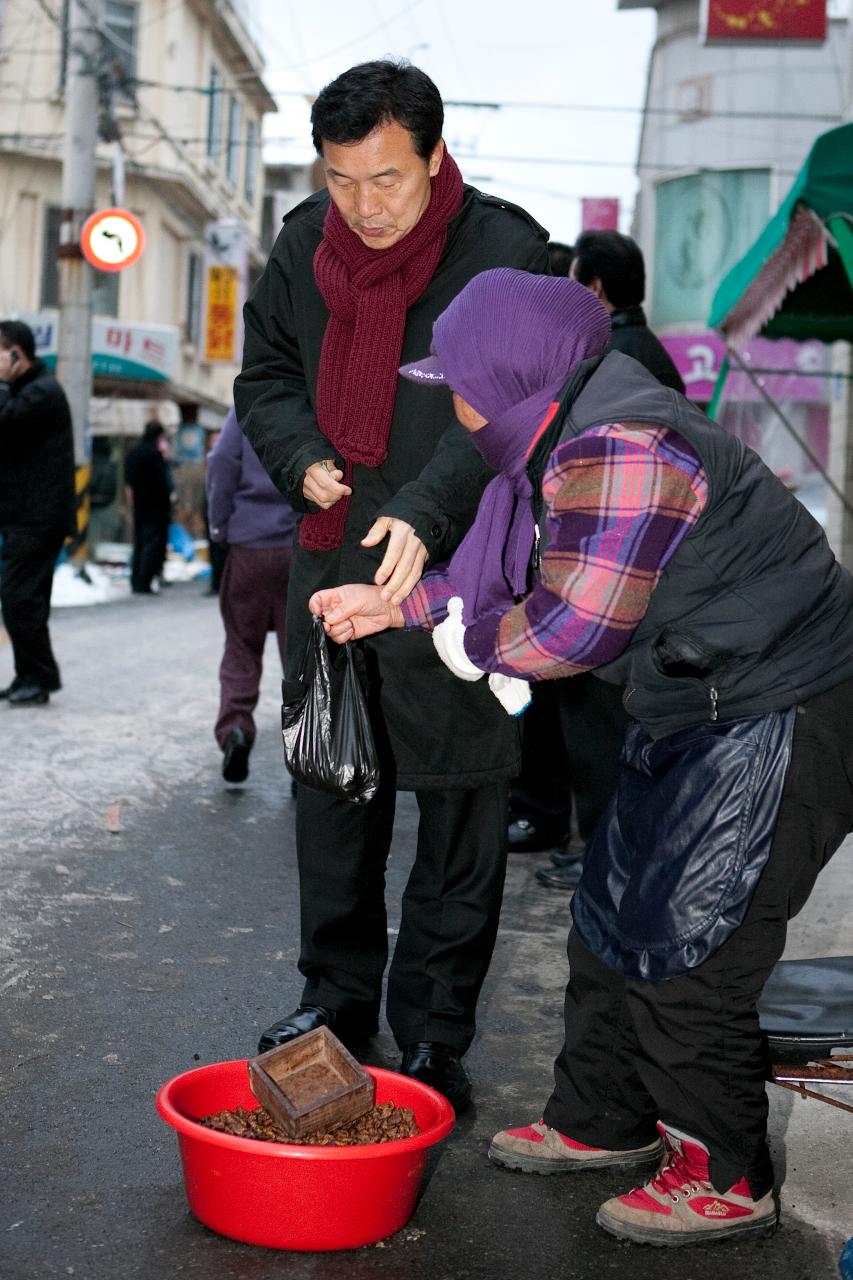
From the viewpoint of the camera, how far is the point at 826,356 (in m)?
30.3

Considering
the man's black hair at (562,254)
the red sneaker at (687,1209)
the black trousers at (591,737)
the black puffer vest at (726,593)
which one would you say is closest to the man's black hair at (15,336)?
the man's black hair at (562,254)

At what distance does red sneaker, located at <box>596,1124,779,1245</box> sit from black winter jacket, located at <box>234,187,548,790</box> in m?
0.91

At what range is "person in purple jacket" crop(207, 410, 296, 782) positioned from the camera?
6.40m

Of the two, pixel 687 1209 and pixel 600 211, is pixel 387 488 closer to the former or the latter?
pixel 687 1209

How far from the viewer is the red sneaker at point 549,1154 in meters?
2.92

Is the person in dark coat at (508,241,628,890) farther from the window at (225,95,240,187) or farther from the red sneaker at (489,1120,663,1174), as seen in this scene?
the window at (225,95,240,187)

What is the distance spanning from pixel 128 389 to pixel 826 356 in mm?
13928

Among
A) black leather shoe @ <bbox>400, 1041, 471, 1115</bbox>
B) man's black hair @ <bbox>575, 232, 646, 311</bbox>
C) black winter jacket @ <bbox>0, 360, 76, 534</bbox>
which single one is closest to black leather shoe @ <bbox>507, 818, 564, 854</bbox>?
man's black hair @ <bbox>575, 232, 646, 311</bbox>

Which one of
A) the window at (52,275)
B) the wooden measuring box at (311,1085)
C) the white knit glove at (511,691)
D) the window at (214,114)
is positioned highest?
the window at (214,114)

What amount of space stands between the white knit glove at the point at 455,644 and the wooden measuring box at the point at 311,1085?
2.30 ft

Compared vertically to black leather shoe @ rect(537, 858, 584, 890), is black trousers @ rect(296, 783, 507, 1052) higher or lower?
higher

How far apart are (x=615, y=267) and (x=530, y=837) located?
214 cm

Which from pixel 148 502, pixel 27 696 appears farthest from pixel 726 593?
pixel 148 502

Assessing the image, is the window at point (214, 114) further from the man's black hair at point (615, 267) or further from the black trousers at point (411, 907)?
the black trousers at point (411, 907)
